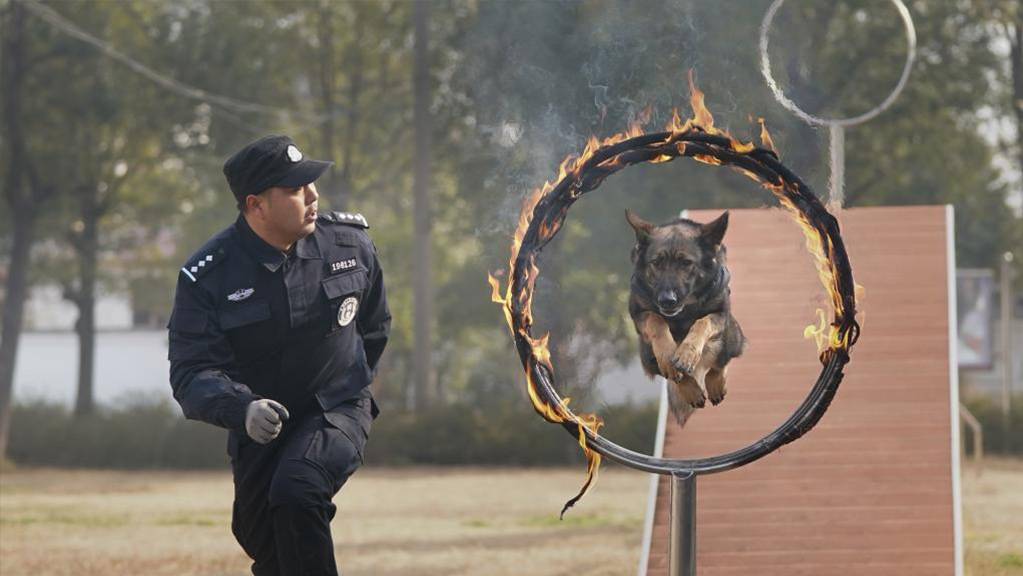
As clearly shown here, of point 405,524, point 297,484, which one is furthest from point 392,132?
point 297,484

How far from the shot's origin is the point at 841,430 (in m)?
10.1

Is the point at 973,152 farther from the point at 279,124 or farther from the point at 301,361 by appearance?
the point at 301,361

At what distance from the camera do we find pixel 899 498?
952cm

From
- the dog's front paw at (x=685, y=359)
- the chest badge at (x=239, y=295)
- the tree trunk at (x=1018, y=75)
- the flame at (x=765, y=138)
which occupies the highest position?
the tree trunk at (x=1018, y=75)

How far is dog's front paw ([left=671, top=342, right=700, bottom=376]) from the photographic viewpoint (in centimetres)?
621

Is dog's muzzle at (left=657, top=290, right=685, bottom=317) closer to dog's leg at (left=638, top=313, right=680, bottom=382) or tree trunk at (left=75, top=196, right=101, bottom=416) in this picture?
dog's leg at (left=638, top=313, right=680, bottom=382)

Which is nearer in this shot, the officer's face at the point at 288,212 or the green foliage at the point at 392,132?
the officer's face at the point at 288,212

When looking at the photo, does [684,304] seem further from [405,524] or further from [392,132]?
[392,132]

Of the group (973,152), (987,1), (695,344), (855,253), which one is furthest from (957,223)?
(695,344)

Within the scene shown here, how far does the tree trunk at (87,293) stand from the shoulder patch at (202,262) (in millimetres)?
23930

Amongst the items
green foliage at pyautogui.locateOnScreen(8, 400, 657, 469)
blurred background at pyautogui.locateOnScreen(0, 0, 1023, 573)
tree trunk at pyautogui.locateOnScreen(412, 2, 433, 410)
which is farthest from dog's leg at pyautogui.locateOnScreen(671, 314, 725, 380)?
tree trunk at pyautogui.locateOnScreen(412, 2, 433, 410)

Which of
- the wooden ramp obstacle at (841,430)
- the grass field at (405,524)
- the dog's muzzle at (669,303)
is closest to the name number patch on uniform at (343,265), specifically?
the dog's muzzle at (669,303)

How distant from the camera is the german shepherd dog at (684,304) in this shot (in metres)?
5.92

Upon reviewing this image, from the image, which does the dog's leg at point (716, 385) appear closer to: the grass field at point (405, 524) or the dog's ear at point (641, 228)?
the dog's ear at point (641, 228)
